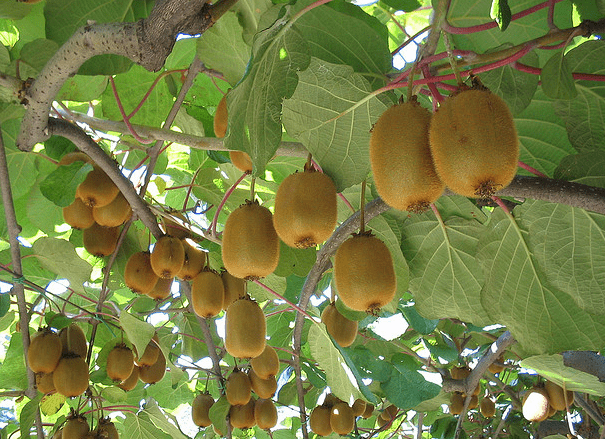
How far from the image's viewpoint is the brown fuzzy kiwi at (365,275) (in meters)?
1.05

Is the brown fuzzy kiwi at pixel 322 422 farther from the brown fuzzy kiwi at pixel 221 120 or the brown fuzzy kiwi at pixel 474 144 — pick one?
the brown fuzzy kiwi at pixel 474 144

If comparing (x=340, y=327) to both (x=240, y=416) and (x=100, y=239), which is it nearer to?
(x=240, y=416)

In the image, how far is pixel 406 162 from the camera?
0.80 meters

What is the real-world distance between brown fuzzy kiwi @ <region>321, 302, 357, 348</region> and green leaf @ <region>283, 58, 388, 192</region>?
90cm

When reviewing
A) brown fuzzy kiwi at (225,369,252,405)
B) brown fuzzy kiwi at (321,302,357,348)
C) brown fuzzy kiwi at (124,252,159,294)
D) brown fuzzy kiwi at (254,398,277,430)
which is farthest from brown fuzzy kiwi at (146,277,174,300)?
brown fuzzy kiwi at (254,398,277,430)

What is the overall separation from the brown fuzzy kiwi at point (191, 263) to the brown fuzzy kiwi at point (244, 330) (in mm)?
198

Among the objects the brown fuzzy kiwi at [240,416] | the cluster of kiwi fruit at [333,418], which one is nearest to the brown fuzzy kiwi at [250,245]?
the brown fuzzy kiwi at [240,416]

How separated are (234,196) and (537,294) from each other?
1042 mm

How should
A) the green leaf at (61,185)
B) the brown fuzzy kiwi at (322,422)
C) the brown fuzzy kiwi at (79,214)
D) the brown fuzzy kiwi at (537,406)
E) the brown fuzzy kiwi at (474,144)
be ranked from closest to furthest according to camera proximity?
the brown fuzzy kiwi at (474,144) < the green leaf at (61,185) < the brown fuzzy kiwi at (79,214) < the brown fuzzy kiwi at (322,422) < the brown fuzzy kiwi at (537,406)

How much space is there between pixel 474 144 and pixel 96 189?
1.16m

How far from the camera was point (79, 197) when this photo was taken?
5.34 ft

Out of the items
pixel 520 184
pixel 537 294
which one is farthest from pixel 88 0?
pixel 537 294

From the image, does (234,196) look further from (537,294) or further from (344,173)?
(537,294)

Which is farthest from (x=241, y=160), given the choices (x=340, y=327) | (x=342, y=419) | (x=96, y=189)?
(x=342, y=419)
